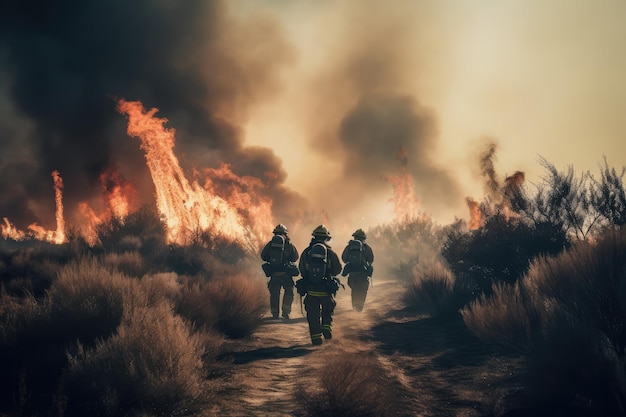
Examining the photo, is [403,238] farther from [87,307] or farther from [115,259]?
[87,307]

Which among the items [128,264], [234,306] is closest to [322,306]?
[234,306]

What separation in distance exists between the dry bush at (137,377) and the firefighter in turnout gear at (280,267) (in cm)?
612

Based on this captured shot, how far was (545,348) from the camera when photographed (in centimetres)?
516

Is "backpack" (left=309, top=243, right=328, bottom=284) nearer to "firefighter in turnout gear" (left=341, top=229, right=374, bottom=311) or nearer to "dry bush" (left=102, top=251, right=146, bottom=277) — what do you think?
"firefighter in turnout gear" (left=341, top=229, right=374, bottom=311)

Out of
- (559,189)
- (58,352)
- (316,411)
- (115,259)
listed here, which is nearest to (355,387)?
(316,411)

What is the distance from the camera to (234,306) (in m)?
9.20

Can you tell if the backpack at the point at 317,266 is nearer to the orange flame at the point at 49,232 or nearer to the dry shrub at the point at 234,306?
the dry shrub at the point at 234,306

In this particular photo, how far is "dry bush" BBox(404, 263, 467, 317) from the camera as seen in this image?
1087cm

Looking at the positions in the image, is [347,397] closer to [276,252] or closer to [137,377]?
[137,377]

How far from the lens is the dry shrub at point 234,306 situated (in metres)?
8.74

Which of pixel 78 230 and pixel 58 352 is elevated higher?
pixel 78 230

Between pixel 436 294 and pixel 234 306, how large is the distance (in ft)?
19.2

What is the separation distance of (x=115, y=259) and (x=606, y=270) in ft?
39.1

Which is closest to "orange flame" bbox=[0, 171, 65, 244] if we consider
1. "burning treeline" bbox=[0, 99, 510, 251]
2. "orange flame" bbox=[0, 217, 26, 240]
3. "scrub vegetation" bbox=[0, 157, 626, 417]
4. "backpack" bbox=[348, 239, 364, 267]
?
"orange flame" bbox=[0, 217, 26, 240]
